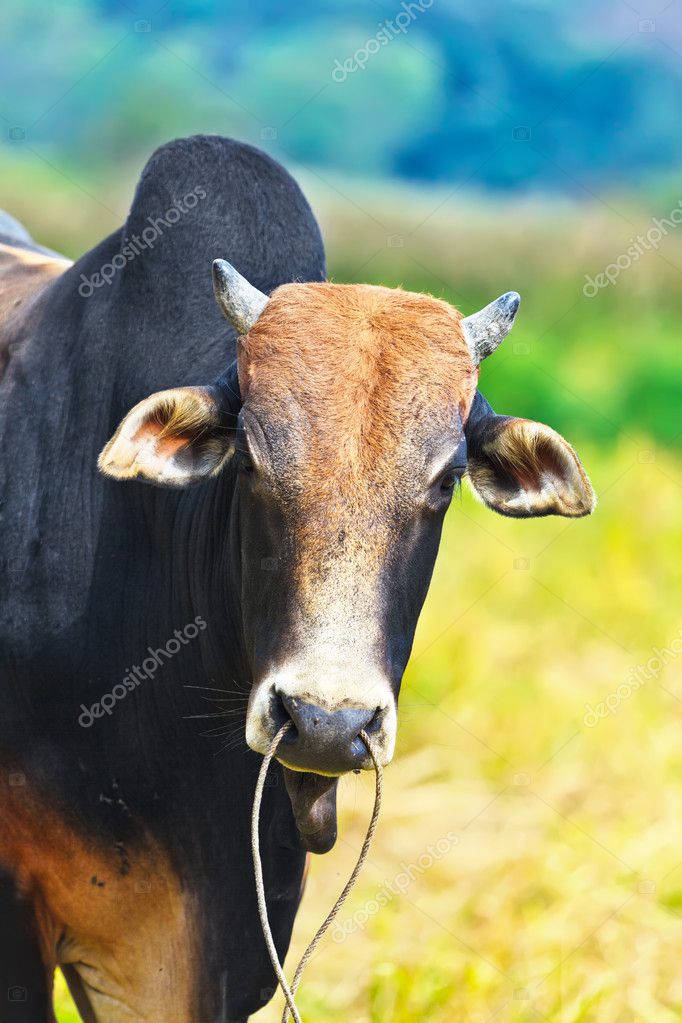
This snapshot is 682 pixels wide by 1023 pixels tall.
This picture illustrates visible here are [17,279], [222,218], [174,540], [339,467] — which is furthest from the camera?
[17,279]

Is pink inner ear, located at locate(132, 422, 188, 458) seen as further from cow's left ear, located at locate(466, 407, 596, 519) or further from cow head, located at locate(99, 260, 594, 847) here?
cow's left ear, located at locate(466, 407, 596, 519)

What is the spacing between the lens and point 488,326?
379 cm

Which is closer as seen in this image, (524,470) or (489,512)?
(524,470)

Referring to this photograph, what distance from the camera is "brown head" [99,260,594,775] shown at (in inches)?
125

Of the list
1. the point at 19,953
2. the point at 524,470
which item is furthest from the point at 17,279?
the point at 19,953

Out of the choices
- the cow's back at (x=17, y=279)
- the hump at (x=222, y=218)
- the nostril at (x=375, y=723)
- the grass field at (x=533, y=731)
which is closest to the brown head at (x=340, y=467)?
the nostril at (x=375, y=723)

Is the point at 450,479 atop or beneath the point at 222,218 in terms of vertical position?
beneath

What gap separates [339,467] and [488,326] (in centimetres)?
70

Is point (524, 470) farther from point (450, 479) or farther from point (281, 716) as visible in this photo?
point (281, 716)

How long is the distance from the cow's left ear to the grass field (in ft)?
8.68

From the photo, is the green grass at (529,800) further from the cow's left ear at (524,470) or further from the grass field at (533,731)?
the cow's left ear at (524,470)

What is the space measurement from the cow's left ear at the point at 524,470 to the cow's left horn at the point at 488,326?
6.9 inches

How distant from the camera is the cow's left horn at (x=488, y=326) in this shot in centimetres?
377

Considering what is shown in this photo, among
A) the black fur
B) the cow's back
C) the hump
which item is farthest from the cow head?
the cow's back
